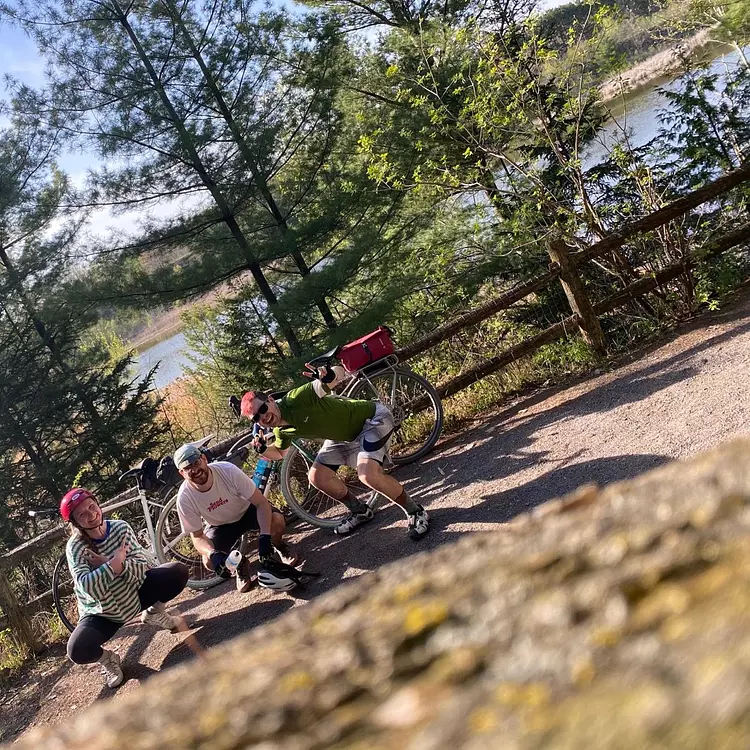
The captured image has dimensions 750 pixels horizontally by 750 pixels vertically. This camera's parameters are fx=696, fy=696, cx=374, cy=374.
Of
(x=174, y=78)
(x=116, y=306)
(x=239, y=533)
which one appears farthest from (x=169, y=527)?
(x=174, y=78)

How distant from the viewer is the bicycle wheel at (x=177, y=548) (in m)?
6.31

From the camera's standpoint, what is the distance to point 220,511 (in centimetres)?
546

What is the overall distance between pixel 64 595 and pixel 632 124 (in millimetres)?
16244

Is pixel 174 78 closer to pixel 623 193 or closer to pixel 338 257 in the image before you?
pixel 338 257

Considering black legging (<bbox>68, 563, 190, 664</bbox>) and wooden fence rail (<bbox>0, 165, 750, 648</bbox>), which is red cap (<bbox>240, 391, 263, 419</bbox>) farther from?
wooden fence rail (<bbox>0, 165, 750, 648</bbox>)

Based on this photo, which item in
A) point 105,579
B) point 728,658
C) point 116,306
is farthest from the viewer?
point 116,306

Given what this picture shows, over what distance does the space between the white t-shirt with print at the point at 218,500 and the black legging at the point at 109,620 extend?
37cm

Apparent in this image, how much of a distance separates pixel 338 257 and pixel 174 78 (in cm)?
345

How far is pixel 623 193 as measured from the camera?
29.3 feet

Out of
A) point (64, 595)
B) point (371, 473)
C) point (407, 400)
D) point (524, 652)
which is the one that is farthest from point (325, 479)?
point (524, 652)

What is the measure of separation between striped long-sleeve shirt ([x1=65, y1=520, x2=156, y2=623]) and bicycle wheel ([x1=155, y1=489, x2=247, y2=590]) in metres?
1.05

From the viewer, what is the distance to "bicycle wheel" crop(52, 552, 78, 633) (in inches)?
261

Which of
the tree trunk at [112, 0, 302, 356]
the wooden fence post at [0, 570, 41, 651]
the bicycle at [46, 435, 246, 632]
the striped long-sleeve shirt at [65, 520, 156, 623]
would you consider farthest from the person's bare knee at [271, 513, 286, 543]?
the tree trunk at [112, 0, 302, 356]

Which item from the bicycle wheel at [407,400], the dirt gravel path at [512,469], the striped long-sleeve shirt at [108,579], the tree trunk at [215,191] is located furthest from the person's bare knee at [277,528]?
the tree trunk at [215,191]
